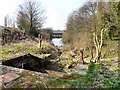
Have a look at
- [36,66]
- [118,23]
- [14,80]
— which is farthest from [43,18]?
[14,80]

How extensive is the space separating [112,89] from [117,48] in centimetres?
1357

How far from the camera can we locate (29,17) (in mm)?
25594

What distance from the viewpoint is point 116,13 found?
1772 centimetres

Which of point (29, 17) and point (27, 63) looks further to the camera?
point (29, 17)

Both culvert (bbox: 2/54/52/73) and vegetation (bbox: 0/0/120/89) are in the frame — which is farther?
culvert (bbox: 2/54/52/73)

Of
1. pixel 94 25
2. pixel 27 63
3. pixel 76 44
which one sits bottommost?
pixel 27 63

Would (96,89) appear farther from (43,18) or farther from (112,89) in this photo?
(43,18)

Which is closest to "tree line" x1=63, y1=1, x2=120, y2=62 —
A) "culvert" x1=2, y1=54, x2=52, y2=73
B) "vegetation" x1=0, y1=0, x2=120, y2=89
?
"vegetation" x1=0, y1=0, x2=120, y2=89

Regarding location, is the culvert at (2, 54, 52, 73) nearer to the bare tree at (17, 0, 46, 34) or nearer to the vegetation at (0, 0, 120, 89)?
the vegetation at (0, 0, 120, 89)

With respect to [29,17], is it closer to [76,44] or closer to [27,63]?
[76,44]

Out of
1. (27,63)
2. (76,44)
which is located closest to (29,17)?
(76,44)

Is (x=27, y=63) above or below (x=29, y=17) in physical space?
below

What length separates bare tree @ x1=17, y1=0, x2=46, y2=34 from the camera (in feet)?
84.3

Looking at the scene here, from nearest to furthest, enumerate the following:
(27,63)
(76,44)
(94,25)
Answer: (27,63), (94,25), (76,44)
